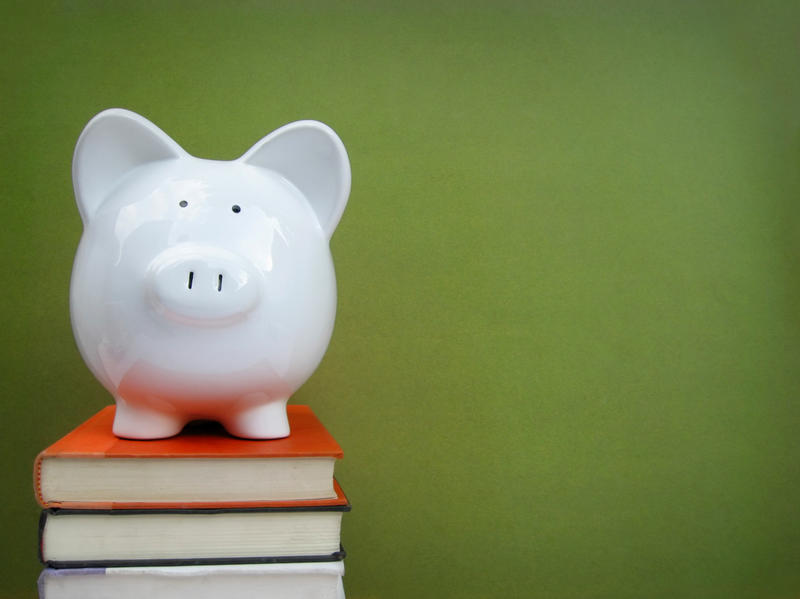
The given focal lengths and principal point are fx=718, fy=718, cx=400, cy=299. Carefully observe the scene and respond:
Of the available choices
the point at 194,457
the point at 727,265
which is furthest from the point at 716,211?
the point at 194,457

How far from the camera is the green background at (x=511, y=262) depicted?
1291 mm

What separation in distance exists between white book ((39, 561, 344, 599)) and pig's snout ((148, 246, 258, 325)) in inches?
11.2

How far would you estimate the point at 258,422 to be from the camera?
36.1 inches

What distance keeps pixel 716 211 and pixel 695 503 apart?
22.2 inches

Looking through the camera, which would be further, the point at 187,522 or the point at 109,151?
the point at 109,151

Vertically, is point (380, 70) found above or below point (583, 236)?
above

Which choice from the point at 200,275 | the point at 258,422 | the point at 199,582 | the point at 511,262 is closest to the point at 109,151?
the point at 200,275

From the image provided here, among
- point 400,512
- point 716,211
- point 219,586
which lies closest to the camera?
point 219,586

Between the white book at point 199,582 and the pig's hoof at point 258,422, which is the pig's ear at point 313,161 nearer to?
the pig's hoof at point 258,422

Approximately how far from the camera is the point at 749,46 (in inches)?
56.3

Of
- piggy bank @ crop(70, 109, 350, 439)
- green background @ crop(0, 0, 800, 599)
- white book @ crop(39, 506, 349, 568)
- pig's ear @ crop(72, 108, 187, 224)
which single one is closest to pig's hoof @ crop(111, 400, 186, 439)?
piggy bank @ crop(70, 109, 350, 439)

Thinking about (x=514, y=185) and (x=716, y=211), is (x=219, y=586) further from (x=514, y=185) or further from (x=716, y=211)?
(x=716, y=211)

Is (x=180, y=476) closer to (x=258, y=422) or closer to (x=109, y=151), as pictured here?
(x=258, y=422)

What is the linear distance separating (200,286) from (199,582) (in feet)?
1.10
